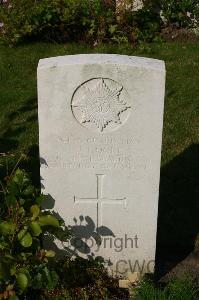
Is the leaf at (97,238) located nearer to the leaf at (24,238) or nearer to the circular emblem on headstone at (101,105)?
the leaf at (24,238)

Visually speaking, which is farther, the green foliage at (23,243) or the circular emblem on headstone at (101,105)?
the circular emblem on headstone at (101,105)

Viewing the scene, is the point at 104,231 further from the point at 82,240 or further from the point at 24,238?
the point at 24,238

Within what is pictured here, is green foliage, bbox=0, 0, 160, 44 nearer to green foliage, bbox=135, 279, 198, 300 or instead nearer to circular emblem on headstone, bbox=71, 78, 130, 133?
circular emblem on headstone, bbox=71, 78, 130, 133

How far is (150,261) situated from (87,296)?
0.60m

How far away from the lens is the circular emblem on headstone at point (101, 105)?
365 cm

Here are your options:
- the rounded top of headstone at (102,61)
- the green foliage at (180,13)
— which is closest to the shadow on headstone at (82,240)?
the rounded top of headstone at (102,61)

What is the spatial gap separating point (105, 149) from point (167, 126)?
248 centimetres

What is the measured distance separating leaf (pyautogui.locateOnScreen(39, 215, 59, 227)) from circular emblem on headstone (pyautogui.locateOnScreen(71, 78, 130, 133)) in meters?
0.60

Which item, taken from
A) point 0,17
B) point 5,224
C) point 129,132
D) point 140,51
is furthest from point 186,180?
point 0,17

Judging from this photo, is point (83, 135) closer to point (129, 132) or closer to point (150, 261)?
point (129, 132)

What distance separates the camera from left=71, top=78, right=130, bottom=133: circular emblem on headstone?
144 inches

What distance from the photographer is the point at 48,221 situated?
3.71m

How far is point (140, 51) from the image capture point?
7.92m

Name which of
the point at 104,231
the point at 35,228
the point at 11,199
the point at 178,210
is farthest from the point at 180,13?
the point at 35,228
